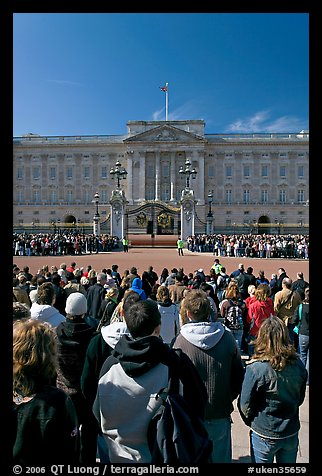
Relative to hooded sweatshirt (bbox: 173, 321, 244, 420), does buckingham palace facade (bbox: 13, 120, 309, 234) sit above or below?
above

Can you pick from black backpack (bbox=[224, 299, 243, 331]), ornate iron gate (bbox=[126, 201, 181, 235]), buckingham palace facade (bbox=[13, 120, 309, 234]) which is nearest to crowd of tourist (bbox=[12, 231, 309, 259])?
ornate iron gate (bbox=[126, 201, 181, 235])

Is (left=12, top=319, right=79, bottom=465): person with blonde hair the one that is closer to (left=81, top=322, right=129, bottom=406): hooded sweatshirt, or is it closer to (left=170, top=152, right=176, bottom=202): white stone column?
(left=81, top=322, right=129, bottom=406): hooded sweatshirt

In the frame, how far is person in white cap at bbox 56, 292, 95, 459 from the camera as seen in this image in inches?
160

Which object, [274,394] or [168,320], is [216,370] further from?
[168,320]

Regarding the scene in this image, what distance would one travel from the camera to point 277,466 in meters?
3.15

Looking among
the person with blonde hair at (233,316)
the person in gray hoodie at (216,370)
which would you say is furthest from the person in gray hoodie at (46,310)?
the person with blonde hair at (233,316)

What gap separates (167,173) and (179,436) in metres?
65.8

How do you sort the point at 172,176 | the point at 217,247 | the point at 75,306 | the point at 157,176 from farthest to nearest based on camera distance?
1. the point at 157,176
2. the point at 172,176
3. the point at 217,247
4. the point at 75,306

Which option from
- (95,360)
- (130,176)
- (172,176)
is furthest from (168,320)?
(130,176)

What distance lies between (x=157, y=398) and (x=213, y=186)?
6695cm

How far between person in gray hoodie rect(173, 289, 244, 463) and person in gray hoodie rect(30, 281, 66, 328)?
2430 millimetres

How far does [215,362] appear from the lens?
3533mm

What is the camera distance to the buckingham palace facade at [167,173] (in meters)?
65.9
